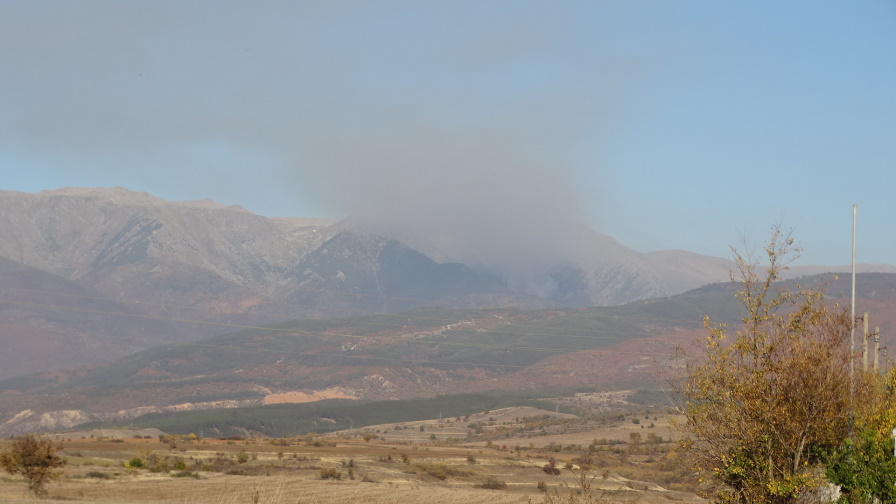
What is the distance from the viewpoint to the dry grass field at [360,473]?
127 ft

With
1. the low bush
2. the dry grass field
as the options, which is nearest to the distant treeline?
the dry grass field

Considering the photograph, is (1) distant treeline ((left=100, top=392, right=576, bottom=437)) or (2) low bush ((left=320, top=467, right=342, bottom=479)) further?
(1) distant treeline ((left=100, top=392, right=576, bottom=437))

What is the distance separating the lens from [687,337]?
621 feet

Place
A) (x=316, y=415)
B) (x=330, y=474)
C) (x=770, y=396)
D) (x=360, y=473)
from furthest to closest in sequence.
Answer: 1. (x=316, y=415)
2. (x=360, y=473)
3. (x=330, y=474)
4. (x=770, y=396)

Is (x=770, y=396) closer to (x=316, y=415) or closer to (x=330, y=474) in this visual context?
(x=330, y=474)

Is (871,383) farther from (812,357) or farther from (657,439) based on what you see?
(657,439)

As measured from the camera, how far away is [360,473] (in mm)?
53000

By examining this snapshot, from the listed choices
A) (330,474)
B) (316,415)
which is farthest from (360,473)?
(316,415)

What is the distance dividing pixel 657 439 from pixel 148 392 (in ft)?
404

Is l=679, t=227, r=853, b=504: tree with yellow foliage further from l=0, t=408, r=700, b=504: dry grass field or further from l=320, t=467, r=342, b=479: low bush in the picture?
l=320, t=467, r=342, b=479: low bush

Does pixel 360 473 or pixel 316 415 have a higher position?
pixel 360 473

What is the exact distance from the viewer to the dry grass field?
38750mm

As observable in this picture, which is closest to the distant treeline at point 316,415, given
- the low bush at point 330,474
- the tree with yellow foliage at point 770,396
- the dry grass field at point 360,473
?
the dry grass field at point 360,473

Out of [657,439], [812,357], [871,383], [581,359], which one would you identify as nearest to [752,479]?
[812,357]
